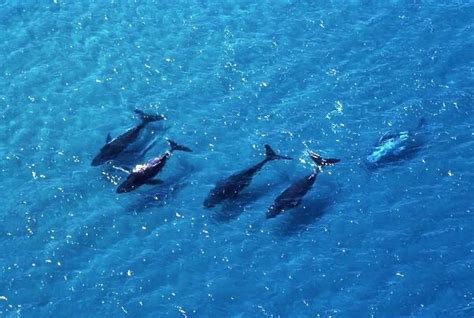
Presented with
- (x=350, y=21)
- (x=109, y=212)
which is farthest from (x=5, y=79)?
(x=350, y=21)

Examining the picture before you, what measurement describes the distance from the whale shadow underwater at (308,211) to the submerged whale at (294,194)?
0.35 metres

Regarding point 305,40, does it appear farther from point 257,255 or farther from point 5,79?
point 5,79

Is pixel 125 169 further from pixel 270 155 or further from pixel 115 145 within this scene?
pixel 270 155

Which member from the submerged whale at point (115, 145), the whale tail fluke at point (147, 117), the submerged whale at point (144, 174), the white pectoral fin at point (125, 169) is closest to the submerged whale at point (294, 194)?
the submerged whale at point (144, 174)

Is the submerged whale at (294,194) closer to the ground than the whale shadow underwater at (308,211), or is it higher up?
higher up

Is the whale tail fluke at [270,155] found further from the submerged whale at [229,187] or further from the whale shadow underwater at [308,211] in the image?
the whale shadow underwater at [308,211]

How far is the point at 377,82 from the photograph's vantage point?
952 inches

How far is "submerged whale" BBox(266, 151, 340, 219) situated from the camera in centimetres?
2030

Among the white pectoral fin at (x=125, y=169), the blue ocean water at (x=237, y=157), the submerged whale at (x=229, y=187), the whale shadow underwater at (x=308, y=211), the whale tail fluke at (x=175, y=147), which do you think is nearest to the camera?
the blue ocean water at (x=237, y=157)

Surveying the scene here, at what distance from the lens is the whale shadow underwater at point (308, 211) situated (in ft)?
66.9

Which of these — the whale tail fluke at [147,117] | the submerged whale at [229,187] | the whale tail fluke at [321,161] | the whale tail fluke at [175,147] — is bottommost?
the submerged whale at [229,187]

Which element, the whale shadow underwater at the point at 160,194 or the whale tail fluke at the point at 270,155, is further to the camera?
the whale tail fluke at the point at 270,155

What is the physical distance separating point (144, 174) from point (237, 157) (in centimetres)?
320

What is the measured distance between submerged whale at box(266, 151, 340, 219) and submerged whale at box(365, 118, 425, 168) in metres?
1.39
